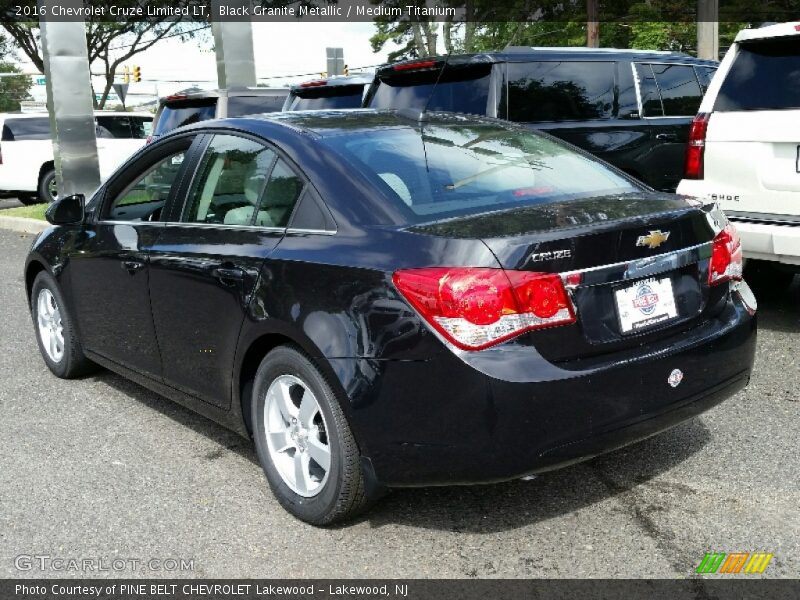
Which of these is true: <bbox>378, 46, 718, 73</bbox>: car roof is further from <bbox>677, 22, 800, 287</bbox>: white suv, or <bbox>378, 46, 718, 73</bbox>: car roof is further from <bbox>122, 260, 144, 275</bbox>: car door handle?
<bbox>122, 260, 144, 275</bbox>: car door handle

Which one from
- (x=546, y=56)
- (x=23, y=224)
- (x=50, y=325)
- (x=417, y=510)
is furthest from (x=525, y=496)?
(x=23, y=224)

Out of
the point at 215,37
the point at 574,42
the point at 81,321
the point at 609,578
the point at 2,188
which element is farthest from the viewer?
the point at 574,42

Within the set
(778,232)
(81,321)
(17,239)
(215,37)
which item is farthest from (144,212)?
(215,37)

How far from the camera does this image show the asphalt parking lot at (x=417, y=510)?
3.16 metres

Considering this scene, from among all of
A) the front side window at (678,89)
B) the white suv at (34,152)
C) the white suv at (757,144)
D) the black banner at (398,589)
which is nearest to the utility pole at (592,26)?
the white suv at (34,152)

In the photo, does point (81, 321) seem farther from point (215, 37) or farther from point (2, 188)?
point (2, 188)

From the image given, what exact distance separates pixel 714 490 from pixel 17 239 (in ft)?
37.0

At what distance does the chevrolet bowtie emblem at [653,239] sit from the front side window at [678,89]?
17.5 ft

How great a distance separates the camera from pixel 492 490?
3719mm

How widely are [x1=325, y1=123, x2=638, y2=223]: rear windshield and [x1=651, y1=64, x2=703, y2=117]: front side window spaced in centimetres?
455

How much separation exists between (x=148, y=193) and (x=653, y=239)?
2706 mm

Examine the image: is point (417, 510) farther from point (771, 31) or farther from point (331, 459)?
point (771, 31)

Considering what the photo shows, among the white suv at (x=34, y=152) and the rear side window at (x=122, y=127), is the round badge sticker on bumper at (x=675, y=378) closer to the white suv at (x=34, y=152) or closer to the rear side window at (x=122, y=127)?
the white suv at (x=34, y=152)

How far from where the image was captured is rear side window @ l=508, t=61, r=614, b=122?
7.11 m
